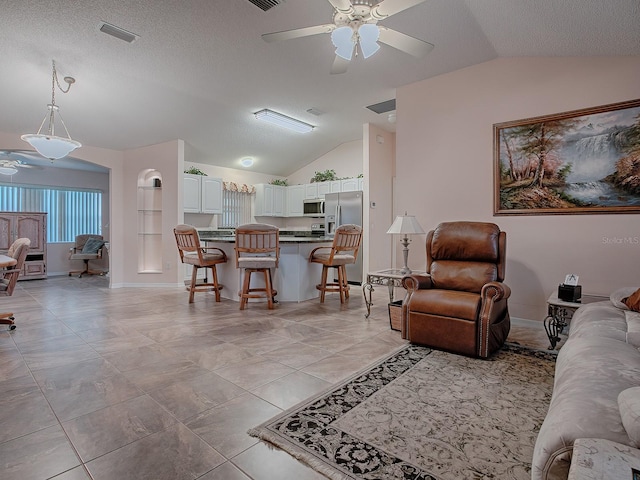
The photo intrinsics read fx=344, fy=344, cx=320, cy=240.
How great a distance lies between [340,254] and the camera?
4.92 m

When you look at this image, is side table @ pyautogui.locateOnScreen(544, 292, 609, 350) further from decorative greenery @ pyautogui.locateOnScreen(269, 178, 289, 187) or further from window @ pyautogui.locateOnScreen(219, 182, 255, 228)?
decorative greenery @ pyautogui.locateOnScreen(269, 178, 289, 187)

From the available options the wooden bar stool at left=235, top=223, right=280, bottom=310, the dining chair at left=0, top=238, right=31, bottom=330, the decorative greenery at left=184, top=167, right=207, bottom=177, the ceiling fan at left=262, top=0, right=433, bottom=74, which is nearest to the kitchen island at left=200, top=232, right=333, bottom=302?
the wooden bar stool at left=235, top=223, right=280, bottom=310

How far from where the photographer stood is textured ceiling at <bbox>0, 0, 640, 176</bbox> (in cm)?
295

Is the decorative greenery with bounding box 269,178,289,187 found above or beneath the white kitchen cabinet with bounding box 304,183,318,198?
above

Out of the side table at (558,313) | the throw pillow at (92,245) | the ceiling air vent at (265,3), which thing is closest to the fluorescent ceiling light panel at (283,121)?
the ceiling air vent at (265,3)

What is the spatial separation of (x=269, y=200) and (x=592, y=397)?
7397mm

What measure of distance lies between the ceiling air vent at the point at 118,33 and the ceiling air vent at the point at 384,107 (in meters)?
3.18

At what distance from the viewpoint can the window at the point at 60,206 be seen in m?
7.59

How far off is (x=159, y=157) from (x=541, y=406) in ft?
21.5

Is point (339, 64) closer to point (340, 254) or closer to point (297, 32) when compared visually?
point (297, 32)

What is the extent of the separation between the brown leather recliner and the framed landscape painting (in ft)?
2.67

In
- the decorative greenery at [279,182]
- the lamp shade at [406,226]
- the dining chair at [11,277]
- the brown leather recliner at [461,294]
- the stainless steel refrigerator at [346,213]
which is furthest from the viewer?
the decorative greenery at [279,182]

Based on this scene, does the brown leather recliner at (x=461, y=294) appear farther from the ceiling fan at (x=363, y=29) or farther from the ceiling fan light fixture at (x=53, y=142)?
the ceiling fan light fixture at (x=53, y=142)

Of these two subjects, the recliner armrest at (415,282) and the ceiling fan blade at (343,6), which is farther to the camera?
the recliner armrest at (415,282)
